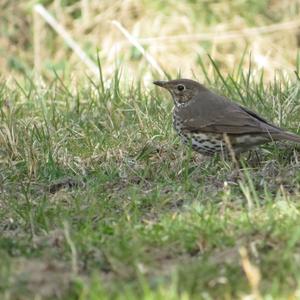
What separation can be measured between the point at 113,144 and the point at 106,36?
717 centimetres

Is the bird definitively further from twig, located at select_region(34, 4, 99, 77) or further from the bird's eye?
twig, located at select_region(34, 4, 99, 77)

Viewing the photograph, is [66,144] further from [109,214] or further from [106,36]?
[106,36]

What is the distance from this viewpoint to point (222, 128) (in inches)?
259

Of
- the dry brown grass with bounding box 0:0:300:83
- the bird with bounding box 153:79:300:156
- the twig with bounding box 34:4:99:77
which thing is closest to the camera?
the bird with bounding box 153:79:300:156

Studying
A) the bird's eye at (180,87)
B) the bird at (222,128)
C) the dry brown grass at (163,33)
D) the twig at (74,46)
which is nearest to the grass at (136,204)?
the bird at (222,128)

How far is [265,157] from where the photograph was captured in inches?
258

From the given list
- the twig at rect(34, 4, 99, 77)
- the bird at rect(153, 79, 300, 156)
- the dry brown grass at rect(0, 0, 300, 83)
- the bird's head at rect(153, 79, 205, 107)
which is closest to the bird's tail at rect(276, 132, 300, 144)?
the bird at rect(153, 79, 300, 156)

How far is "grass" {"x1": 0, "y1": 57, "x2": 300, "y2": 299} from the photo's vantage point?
4.20 meters

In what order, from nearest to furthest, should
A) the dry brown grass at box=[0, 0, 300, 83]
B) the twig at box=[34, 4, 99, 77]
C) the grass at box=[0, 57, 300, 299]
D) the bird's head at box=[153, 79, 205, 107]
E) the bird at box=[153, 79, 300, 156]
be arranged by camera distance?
1. the grass at box=[0, 57, 300, 299]
2. the bird at box=[153, 79, 300, 156]
3. the bird's head at box=[153, 79, 205, 107]
4. the twig at box=[34, 4, 99, 77]
5. the dry brown grass at box=[0, 0, 300, 83]

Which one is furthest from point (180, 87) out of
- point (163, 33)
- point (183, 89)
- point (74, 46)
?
point (163, 33)

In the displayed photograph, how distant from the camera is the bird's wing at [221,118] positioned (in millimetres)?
6488

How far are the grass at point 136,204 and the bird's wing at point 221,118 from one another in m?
0.21

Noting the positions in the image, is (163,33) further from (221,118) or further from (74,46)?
(221,118)

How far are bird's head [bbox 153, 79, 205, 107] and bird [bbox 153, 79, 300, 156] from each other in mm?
222
